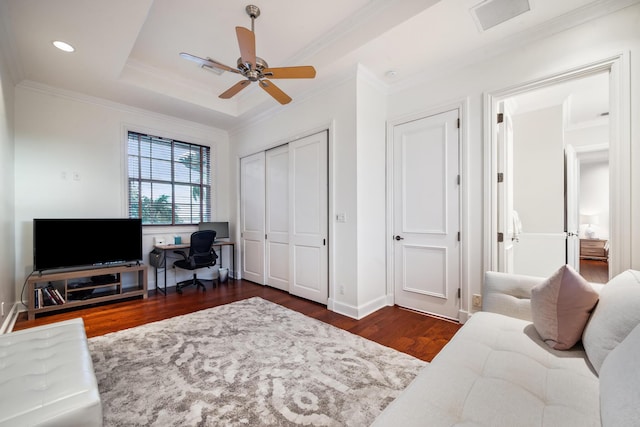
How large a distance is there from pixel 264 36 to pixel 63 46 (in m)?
1.90

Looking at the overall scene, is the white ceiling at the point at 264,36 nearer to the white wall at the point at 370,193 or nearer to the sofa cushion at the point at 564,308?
the white wall at the point at 370,193

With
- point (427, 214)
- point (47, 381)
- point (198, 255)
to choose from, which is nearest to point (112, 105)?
point (198, 255)

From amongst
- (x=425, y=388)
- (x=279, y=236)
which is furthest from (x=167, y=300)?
(x=425, y=388)

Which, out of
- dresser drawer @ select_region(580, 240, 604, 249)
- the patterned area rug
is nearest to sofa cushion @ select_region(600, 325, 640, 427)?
the patterned area rug

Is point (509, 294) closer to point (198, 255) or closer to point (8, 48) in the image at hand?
point (198, 255)

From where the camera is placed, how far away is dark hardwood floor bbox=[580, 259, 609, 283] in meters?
4.52

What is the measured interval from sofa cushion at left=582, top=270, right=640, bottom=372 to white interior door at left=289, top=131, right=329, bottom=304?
2.49 m

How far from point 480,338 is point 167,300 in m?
3.77

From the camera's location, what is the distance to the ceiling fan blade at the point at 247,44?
1.86 m

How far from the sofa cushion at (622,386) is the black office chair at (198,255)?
13.8ft

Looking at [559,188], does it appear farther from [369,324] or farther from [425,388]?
[425,388]

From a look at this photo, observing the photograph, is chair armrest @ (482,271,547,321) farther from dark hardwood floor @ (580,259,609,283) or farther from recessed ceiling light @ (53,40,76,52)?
recessed ceiling light @ (53,40,76,52)

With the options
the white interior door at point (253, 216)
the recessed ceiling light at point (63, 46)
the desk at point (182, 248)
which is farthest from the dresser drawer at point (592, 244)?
the recessed ceiling light at point (63, 46)

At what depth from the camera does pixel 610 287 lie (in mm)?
1361
